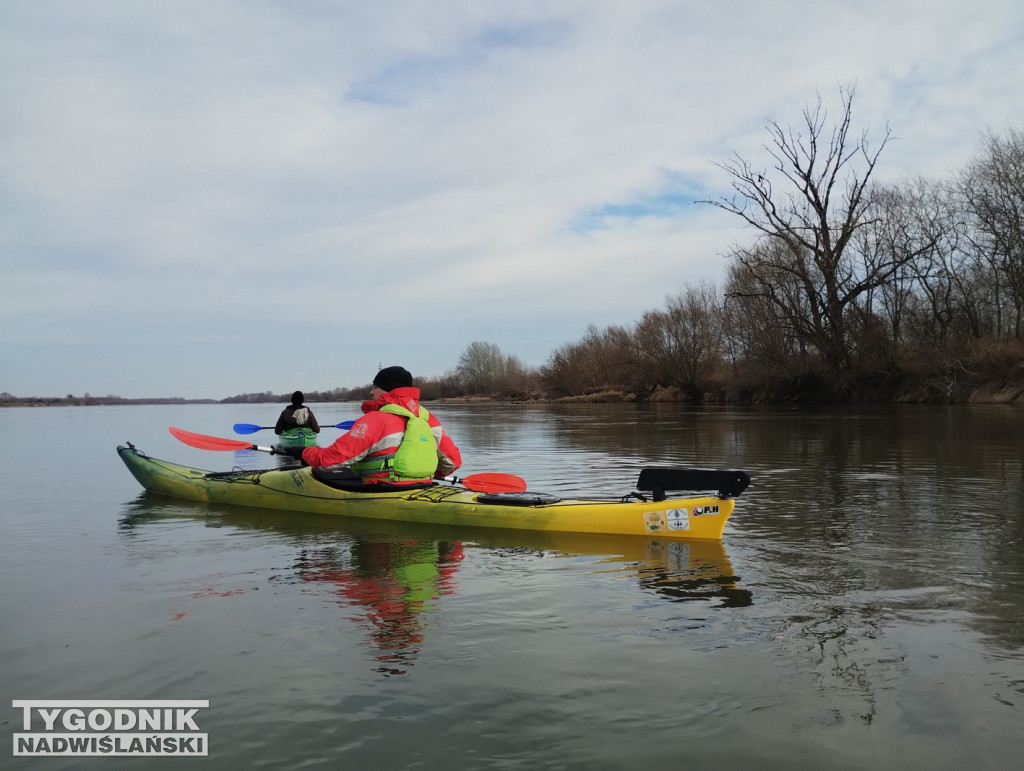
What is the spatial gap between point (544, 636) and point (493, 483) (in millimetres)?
3697

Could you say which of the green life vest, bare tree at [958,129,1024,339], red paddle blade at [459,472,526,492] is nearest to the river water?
red paddle blade at [459,472,526,492]

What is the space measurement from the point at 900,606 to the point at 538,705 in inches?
103

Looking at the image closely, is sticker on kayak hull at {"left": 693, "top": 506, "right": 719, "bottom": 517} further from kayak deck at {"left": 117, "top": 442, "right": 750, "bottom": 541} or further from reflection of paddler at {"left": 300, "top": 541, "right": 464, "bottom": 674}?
reflection of paddler at {"left": 300, "top": 541, "right": 464, "bottom": 674}

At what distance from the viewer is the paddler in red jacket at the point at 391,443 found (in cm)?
760

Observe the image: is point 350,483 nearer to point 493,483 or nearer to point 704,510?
point 493,483

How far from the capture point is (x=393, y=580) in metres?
5.75

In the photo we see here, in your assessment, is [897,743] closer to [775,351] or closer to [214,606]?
[214,606]

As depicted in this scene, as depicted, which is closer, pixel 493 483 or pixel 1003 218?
pixel 493 483

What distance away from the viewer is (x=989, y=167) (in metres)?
31.5

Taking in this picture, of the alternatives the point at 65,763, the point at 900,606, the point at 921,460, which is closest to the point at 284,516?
the point at 65,763

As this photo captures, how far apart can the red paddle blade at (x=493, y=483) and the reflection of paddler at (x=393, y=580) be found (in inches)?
39.8

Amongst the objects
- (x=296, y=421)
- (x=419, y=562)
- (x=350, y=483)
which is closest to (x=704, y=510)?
(x=419, y=562)

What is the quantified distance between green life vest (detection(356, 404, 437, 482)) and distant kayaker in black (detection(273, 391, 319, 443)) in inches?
192

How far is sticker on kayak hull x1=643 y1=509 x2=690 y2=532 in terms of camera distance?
21.6ft
